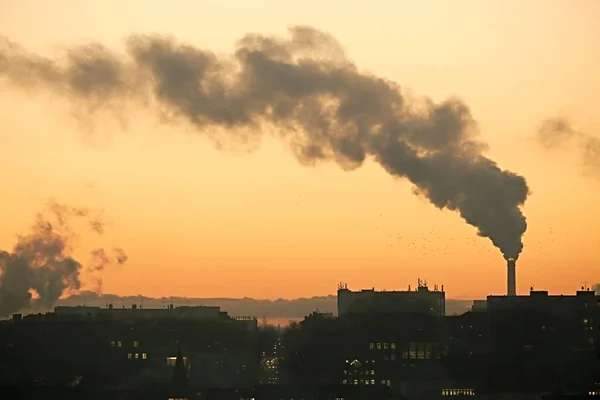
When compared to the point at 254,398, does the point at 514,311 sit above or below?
above

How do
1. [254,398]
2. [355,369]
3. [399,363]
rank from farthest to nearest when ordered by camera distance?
[399,363] < [355,369] < [254,398]

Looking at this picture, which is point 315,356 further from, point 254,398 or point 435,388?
point 254,398

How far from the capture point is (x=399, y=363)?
176 metres

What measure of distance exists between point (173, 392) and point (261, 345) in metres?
67.0

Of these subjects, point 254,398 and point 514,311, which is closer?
point 254,398

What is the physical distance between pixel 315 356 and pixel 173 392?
3734 cm

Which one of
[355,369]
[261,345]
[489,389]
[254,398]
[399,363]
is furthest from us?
[261,345]

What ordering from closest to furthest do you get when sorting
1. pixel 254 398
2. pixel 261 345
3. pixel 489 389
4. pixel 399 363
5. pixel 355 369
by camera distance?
1. pixel 254 398
2. pixel 489 389
3. pixel 355 369
4. pixel 399 363
5. pixel 261 345

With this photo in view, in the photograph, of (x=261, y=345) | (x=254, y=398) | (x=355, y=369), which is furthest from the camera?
(x=261, y=345)

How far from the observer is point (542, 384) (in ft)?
448

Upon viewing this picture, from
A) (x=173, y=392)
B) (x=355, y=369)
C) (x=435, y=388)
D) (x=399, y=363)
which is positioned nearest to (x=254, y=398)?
(x=173, y=392)

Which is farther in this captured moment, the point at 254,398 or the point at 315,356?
the point at 315,356

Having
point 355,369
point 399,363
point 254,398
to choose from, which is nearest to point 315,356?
point 355,369

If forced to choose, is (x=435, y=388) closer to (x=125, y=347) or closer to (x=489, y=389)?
(x=489, y=389)
